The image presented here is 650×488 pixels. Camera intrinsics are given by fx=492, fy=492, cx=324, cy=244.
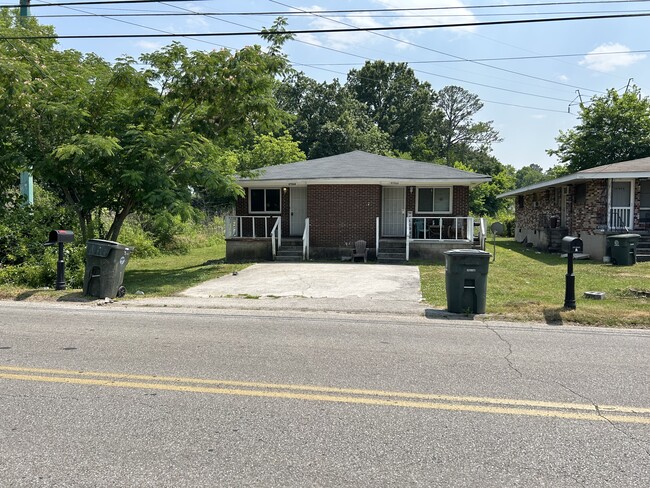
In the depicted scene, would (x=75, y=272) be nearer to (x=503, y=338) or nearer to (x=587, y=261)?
(x=503, y=338)

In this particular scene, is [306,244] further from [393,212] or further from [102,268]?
[102,268]

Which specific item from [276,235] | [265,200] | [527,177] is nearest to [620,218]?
[276,235]

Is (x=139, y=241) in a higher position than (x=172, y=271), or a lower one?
higher

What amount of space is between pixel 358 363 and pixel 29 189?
15.0 meters

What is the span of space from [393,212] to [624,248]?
8.14 meters

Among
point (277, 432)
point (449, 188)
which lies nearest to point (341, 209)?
point (449, 188)

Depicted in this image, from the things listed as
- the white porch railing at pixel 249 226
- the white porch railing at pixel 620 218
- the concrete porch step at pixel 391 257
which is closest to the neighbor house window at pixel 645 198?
the white porch railing at pixel 620 218

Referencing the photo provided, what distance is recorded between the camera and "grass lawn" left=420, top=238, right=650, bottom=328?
27.3 feet

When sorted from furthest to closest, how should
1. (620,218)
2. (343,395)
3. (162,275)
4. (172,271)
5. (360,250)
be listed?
(620,218)
(360,250)
(172,271)
(162,275)
(343,395)

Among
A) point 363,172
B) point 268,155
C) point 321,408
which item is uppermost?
point 268,155

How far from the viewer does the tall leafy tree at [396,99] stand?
59.0 metres

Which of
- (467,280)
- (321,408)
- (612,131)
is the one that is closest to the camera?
(321,408)

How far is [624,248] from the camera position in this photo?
53.9ft

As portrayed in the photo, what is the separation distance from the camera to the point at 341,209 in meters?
18.7
